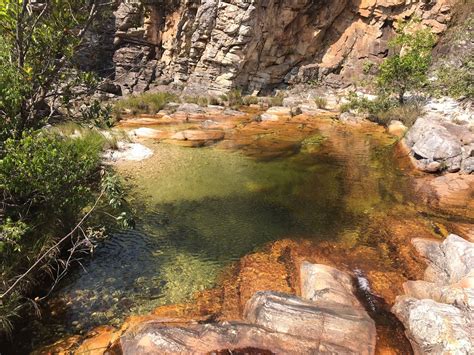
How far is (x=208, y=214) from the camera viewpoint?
829cm

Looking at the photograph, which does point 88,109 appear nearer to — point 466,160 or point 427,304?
point 427,304

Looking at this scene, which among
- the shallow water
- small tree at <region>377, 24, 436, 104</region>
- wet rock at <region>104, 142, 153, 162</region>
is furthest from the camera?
small tree at <region>377, 24, 436, 104</region>

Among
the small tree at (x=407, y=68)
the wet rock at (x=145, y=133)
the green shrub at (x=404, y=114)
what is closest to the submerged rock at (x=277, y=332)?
the wet rock at (x=145, y=133)

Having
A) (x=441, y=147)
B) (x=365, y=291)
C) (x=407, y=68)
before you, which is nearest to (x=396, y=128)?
(x=407, y=68)

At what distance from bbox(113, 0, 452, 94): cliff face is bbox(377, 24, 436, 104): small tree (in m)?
9.26

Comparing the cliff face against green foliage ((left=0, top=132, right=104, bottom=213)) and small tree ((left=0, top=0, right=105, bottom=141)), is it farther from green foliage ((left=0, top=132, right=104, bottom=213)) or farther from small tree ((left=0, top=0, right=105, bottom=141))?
green foliage ((left=0, top=132, right=104, bottom=213))

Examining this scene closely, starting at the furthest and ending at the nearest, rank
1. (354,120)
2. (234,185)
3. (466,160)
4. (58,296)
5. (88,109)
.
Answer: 1. (354,120)
2. (466,160)
3. (234,185)
4. (88,109)
5. (58,296)

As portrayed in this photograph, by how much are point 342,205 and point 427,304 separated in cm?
460

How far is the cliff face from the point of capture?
28.3 m

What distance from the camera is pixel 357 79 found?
28562mm

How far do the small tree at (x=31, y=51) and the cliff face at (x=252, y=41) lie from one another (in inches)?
975

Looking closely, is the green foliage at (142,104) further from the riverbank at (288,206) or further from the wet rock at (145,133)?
the wet rock at (145,133)

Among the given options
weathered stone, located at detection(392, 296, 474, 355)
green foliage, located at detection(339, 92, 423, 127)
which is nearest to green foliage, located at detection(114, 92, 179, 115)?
green foliage, located at detection(339, 92, 423, 127)

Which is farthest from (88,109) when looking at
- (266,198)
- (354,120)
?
(354,120)
